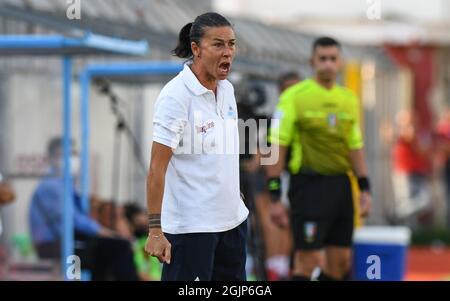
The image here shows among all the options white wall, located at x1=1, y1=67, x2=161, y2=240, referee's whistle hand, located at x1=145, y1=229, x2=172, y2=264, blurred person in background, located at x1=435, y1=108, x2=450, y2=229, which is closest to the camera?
referee's whistle hand, located at x1=145, y1=229, x2=172, y2=264

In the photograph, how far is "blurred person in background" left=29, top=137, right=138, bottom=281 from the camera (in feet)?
41.9

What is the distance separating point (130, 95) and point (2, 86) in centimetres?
222

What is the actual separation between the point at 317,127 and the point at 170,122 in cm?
350

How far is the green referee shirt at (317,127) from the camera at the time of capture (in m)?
10.5

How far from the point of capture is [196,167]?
727 centimetres

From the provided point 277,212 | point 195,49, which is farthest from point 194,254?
point 277,212

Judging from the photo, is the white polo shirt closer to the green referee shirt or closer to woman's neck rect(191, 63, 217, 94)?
woman's neck rect(191, 63, 217, 94)

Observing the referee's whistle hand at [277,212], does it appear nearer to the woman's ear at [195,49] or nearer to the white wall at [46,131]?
the woman's ear at [195,49]

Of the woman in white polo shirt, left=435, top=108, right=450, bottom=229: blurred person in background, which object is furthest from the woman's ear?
left=435, top=108, right=450, bottom=229: blurred person in background

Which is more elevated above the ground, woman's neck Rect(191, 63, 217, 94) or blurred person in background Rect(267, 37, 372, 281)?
woman's neck Rect(191, 63, 217, 94)

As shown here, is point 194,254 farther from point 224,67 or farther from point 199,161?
point 224,67

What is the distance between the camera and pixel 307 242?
34.8 feet

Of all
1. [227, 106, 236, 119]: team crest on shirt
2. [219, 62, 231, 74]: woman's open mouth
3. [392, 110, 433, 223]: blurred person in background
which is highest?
[219, 62, 231, 74]: woman's open mouth
